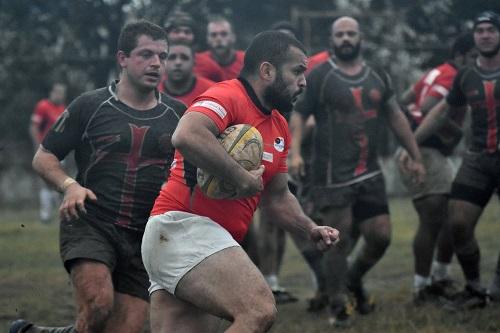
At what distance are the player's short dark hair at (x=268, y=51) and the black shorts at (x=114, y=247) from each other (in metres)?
1.48

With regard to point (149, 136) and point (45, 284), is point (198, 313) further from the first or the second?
point (45, 284)

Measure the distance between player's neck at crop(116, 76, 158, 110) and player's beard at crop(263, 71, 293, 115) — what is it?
4.45 ft

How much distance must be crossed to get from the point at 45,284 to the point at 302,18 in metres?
11.6

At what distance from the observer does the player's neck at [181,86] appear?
8.77 metres

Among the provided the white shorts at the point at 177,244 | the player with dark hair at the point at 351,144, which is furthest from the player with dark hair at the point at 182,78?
the white shorts at the point at 177,244

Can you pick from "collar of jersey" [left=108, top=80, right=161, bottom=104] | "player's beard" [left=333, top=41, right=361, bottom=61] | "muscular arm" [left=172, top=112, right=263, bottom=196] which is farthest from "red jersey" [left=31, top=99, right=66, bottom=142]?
"muscular arm" [left=172, top=112, right=263, bottom=196]

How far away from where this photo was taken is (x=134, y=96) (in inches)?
255

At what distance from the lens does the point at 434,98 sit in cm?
980

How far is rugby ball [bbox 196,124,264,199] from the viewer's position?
5.02 metres

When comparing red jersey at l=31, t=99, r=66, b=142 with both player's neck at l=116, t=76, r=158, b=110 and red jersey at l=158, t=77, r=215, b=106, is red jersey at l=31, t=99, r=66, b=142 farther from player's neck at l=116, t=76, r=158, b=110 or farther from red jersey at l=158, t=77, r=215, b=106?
player's neck at l=116, t=76, r=158, b=110

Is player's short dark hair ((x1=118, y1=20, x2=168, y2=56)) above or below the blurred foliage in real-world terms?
above

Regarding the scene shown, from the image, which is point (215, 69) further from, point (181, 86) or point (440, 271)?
point (440, 271)

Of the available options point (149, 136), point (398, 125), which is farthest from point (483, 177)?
point (149, 136)

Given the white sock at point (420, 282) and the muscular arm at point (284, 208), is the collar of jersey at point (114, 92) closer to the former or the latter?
the muscular arm at point (284, 208)
